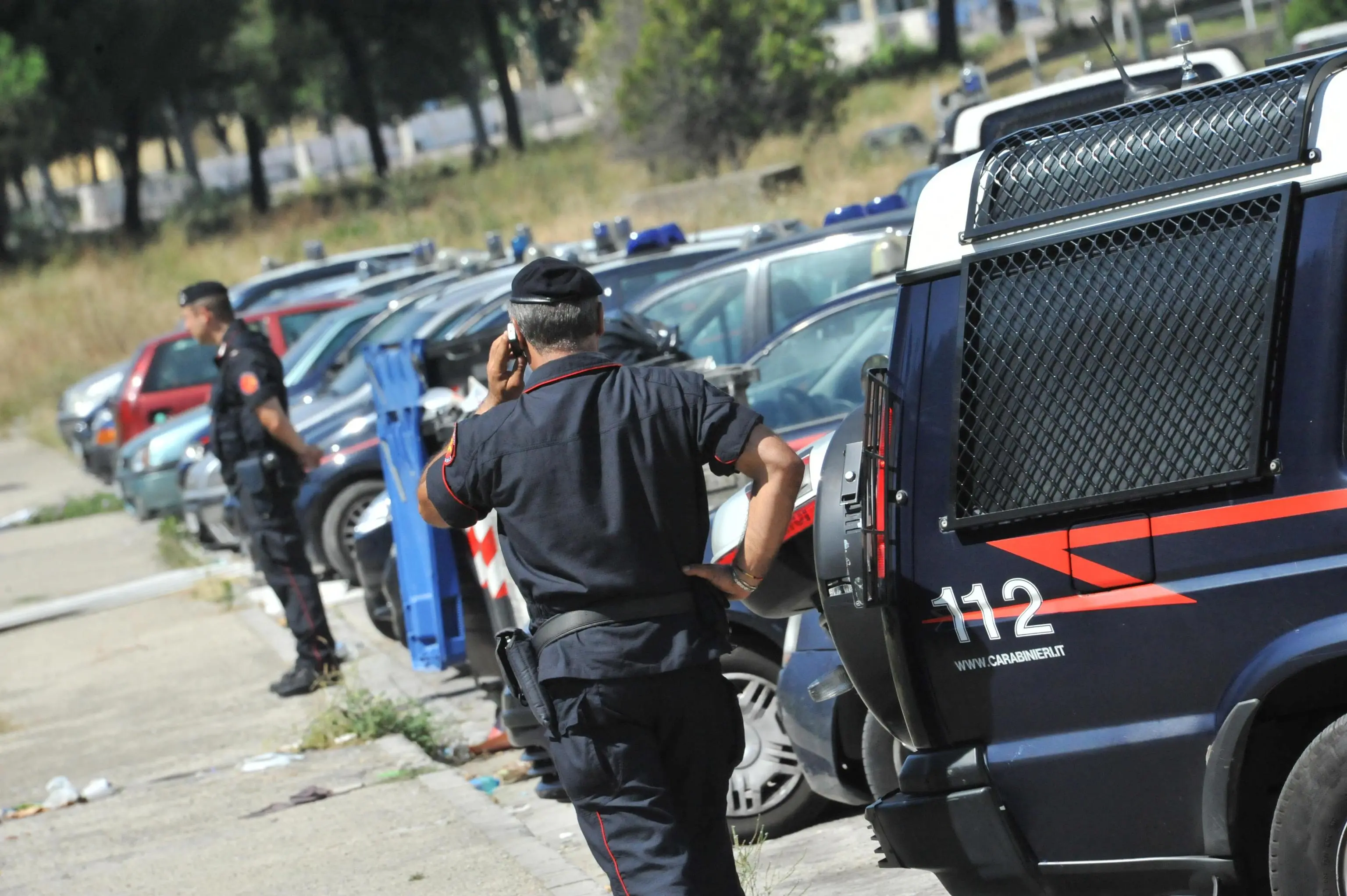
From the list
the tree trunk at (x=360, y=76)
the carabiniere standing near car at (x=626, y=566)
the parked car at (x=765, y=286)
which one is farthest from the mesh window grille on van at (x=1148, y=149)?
the tree trunk at (x=360, y=76)

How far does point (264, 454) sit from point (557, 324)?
542 cm

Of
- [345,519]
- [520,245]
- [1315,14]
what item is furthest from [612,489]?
[1315,14]

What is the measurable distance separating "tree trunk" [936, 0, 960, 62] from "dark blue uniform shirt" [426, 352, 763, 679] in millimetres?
52605

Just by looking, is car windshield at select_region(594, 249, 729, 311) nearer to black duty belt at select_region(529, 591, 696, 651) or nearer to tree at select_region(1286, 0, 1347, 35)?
black duty belt at select_region(529, 591, 696, 651)

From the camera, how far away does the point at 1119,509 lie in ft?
11.1

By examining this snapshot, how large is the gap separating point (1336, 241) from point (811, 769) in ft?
7.57

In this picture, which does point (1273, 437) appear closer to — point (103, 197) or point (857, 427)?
point (857, 427)

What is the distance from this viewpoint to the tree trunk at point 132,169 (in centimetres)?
4741

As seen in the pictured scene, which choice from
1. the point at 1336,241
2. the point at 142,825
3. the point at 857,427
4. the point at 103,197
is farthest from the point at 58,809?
the point at 103,197

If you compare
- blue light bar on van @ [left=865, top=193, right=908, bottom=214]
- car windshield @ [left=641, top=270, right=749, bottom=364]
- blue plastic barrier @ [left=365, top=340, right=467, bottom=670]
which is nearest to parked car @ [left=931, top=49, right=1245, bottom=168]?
car windshield @ [left=641, top=270, right=749, bottom=364]

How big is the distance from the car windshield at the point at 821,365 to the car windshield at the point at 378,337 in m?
5.37

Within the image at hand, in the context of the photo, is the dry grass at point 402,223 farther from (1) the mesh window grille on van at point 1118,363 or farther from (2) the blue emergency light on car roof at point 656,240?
(1) the mesh window grille on van at point 1118,363

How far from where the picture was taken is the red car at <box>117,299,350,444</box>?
17.4m

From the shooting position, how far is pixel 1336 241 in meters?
3.19
